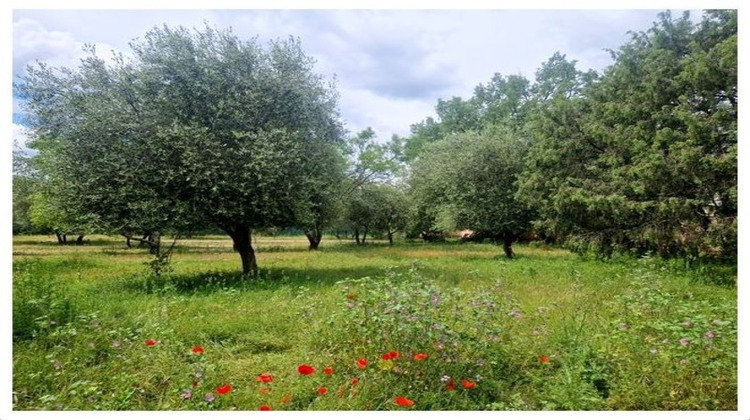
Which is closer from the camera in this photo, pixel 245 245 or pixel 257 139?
pixel 257 139

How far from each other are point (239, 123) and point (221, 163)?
1.24 m

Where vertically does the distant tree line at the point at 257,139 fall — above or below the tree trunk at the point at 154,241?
above

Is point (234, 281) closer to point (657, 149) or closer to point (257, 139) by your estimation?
point (257, 139)

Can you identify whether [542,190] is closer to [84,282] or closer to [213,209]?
[213,209]

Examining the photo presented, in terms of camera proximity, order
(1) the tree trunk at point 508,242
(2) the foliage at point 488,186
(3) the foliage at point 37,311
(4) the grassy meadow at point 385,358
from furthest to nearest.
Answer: (1) the tree trunk at point 508,242 < (2) the foliage at point 488,186 < (3) the foliage at point 37,311 < (4) the grassy meadow at point 385,358

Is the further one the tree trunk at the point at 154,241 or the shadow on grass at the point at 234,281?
the tree trunk at the point at 154,241

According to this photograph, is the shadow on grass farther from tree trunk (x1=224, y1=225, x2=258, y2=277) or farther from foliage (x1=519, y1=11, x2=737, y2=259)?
foliage (x1=519, y1=11, x2=737, y2=259)

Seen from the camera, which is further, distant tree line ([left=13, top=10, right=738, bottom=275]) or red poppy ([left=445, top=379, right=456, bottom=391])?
distant tree line ([left=13, top=10, right=738, bottom=275])

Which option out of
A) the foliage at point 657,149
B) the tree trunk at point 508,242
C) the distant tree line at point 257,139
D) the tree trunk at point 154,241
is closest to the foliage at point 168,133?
the distant tree line at point 257,139

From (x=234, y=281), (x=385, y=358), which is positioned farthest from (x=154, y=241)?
(x=385, y=358)

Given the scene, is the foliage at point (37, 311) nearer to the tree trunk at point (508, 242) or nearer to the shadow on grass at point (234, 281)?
the shadow on grass at point (234, 281)

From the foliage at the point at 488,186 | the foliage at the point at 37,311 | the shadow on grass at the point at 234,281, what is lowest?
the shadow on grass at the point at 234,281

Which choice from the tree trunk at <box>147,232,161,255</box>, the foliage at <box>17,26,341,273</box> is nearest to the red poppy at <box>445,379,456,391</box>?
the foliage at <box>17,26,341,273</box>

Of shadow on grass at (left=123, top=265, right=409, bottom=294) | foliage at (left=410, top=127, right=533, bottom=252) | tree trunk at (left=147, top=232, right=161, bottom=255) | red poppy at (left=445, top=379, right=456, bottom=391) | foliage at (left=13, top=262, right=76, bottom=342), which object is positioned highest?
foliage at (left=410, top=127, right=533, bottom=252)
